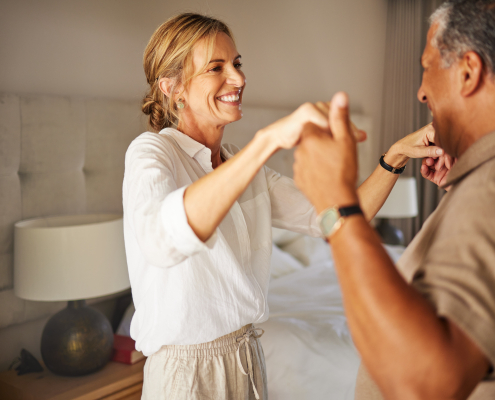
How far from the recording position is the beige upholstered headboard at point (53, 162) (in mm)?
1819

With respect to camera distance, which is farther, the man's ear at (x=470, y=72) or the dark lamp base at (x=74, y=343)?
the dark lamp base at (x=74, y=343)

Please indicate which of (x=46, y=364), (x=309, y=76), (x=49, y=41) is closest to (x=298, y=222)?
(x=46, y=364)

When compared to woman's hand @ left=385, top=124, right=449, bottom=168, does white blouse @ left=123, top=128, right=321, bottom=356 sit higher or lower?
lower

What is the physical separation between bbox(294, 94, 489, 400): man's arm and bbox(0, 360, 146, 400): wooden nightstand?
1.42 meters

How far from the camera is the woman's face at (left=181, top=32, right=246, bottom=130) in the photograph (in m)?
1.17

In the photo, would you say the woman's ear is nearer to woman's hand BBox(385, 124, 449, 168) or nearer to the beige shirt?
woman's hand BBox(385, 124, 449, 168)

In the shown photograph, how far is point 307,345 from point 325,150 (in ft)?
4.75

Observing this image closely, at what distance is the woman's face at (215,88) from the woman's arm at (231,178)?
0.55 metres

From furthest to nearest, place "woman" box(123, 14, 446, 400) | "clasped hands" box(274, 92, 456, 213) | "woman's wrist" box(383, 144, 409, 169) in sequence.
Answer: "woman's wrist" box(383, 144, 409, 169) < "woman" box(123, 14, 446, 400) < "clasped hands" box(274, 92, 456, 213)

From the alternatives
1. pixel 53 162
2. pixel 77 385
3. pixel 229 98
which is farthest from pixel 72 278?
pixel 229 98

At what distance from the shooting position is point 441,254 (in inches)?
21.5

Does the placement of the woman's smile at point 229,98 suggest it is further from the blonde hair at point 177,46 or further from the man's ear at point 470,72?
the man's ear at point 470,72

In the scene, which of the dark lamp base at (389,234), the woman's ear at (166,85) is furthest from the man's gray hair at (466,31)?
the dark lamp base at (389,234)

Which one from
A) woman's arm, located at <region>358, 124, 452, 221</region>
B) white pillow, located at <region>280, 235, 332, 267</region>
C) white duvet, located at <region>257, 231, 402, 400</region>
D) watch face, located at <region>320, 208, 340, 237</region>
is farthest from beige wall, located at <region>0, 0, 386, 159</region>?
watch face, located at <region>320, 208, 340, 237</region>
